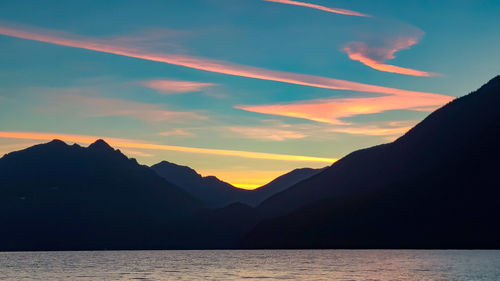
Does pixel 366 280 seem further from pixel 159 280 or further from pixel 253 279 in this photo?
pixel 159 280

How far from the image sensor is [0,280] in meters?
151

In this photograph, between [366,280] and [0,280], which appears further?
[0,280]

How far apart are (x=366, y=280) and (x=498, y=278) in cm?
3033

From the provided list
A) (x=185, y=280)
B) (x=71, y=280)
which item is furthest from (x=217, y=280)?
(x=71, y=280)

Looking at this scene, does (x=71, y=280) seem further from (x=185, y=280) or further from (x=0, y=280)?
(x=185, y=280)

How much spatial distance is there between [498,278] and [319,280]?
41.0 m

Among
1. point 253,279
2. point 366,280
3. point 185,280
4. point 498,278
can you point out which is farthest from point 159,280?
point 498,278

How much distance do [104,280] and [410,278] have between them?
7266 centimetres

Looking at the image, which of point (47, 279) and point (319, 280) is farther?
point (47, 279)

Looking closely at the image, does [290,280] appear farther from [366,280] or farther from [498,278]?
[498,278]

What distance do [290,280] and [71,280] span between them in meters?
53.8

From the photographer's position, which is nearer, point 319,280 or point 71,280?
point 319,280

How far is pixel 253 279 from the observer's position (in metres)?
146

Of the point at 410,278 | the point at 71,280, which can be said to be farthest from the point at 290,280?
the point at 71,280
